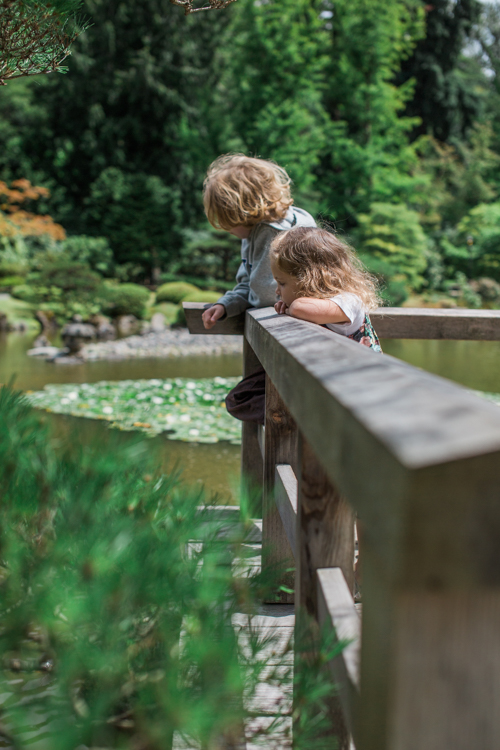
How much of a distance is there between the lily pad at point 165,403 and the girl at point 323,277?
2.91 meters

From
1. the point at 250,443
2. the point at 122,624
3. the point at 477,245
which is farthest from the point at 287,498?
the point at 477,245

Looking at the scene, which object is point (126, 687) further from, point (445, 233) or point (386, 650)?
point (445, 233)

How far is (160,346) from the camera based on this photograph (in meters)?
10.6

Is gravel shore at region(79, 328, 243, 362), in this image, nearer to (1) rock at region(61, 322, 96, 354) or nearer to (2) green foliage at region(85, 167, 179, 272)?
(1) rock at region(61, 322, 96, 354)

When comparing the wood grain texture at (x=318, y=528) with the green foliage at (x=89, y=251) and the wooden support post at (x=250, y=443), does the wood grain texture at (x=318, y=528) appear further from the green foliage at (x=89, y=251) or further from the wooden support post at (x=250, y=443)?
the green foliage at (x=89, y=251)

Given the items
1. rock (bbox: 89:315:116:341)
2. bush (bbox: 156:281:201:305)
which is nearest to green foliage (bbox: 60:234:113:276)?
bush (bbox: 156:281:201:305)

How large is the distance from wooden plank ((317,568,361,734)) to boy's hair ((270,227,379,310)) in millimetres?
892

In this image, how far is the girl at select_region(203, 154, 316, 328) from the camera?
2.02 meters

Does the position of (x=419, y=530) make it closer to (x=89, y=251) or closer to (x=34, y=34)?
(x=34, y=34)

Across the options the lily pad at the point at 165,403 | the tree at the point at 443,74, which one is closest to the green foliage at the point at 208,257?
the lily pad at the point at 165,403

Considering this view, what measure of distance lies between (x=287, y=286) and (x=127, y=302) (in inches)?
476

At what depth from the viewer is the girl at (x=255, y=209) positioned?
2.02 meters

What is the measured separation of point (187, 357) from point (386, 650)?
9459 mm

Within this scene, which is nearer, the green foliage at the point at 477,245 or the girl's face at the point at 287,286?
the girl's face at the point at 287,286
